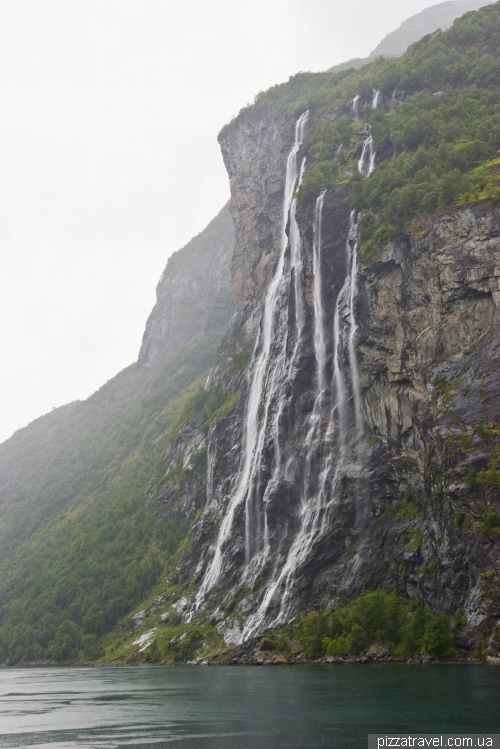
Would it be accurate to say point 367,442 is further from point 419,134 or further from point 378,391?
point 419,134

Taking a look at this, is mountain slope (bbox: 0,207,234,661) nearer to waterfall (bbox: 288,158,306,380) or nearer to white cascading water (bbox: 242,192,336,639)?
white cascading water (bbox: 242,192,336,639)

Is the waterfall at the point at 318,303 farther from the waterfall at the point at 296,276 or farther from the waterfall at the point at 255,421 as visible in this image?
the waterfall at the point at 255,421

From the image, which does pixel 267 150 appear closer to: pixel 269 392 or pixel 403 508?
pixel 269 392

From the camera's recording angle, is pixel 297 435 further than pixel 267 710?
Yes

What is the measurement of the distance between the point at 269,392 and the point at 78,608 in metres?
52.5

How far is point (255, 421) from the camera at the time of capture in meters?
96.6

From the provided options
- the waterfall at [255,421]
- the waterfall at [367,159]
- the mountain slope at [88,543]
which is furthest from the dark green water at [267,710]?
the waterfall at [367,159]

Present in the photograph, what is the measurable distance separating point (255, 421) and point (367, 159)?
3656 cm

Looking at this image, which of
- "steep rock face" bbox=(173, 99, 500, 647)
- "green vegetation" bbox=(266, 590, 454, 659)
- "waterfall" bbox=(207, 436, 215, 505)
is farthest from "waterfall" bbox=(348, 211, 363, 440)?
"waterfall" bbox=(207, 436, 215, 505)

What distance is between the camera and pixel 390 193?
8081 cm

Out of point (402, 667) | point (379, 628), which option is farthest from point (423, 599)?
point (402, 667)

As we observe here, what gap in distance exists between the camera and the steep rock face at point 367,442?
58312mm

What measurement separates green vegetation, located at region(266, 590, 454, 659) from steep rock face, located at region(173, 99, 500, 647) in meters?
1.98

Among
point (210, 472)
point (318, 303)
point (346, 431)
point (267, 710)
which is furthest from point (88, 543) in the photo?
point (267, 710)
